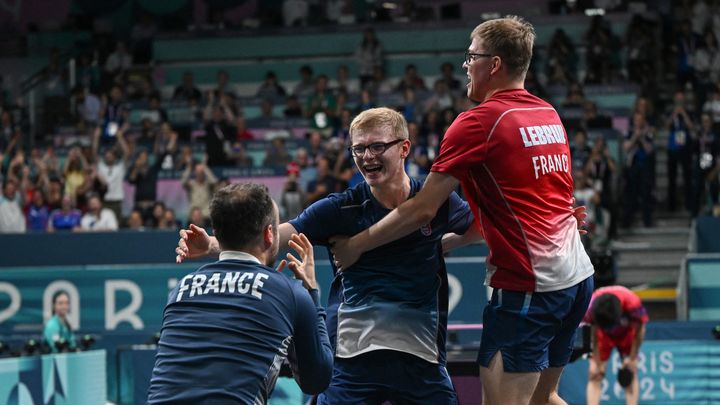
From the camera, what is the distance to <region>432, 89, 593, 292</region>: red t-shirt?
490cm

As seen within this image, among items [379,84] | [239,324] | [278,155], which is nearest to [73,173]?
[278,155]

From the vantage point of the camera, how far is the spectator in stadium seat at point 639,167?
18359 millimetres

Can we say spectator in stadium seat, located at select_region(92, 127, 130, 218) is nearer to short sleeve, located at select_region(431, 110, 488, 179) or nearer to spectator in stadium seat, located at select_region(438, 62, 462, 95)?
spectator in stadium seat, located at select_region(438, 62, 462, 95)

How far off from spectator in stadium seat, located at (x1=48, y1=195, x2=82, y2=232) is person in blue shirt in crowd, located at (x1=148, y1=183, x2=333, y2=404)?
535 inches

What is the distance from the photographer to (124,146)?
20188mm

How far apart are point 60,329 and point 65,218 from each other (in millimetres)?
3640

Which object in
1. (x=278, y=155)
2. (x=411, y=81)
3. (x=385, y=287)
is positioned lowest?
(x=278, y=155)

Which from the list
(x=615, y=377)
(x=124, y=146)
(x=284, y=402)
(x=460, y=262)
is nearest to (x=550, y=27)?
(x=124, y=146)

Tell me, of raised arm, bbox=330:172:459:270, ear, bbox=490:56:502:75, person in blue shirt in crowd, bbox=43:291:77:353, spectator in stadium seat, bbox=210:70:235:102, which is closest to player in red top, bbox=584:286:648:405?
Result: person in blue shirt in crowd, bbox=43:291:77:353

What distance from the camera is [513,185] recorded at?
4.92 m

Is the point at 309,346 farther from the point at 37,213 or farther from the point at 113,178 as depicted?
the point at 113,178

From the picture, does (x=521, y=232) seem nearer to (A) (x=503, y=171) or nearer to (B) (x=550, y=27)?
(A) (x=503, y=171)

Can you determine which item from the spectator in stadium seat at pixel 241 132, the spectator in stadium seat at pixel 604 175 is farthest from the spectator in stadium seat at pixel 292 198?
the spectator in stadium seat at pixel 604 175

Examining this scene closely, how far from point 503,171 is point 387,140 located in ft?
2.03
